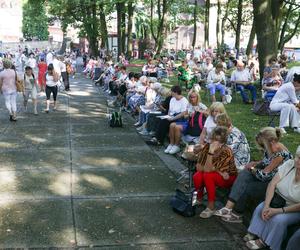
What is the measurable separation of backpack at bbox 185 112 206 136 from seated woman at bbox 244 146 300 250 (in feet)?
11.5

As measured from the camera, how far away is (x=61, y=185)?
6.91 m

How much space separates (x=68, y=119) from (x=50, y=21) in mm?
Result: 40705

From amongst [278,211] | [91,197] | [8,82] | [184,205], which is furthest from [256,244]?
[8,82]

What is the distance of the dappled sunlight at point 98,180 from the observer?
6.94 m

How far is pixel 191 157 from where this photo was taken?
21.2ft

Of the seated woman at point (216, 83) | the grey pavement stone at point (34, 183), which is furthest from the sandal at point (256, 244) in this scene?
the seated woman at point (216, 83)

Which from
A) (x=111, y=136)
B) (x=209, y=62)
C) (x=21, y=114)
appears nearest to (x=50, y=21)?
(x=209, y=62)

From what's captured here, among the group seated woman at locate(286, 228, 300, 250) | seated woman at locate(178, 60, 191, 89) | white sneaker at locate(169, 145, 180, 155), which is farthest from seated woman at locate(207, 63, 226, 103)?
seated woman at locate(286, 228, 300, 250)

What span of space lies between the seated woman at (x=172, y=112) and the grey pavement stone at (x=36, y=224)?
3.90m

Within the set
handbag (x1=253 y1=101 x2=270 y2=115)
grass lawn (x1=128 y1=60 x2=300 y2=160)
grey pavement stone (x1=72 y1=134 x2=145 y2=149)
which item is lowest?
grey pavement stone (x1=72 y1=134 x2=145 y2=149)

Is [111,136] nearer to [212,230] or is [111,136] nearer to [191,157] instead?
[191,157]

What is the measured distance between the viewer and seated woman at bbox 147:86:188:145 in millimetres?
9641

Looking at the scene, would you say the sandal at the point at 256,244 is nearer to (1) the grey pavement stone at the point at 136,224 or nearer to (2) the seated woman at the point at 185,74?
(1) the grey pavement stone at the point at 136,224

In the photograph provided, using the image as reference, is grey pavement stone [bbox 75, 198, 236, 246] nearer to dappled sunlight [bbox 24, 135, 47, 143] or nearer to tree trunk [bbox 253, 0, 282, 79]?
dappled sunlight [bbox 24, 135, 47, 143]
